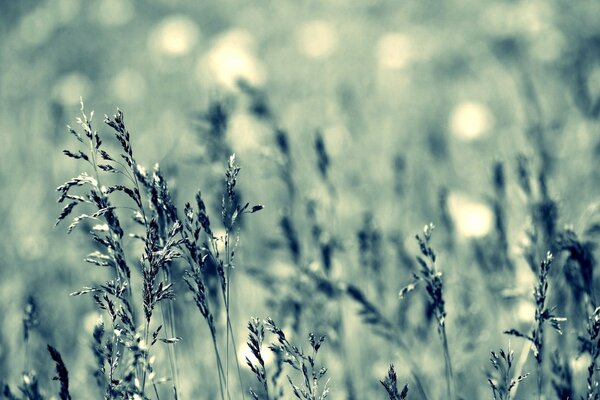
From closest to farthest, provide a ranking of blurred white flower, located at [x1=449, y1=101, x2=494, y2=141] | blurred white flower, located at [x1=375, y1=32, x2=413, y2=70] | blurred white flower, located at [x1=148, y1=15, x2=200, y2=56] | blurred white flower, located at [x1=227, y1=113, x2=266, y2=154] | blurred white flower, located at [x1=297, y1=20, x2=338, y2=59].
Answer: blurred white flower, located at [x1=227, y1=113, x2=266, y2=154]
blurred white flower, located at [x1=449, y1=101, x2=494, y2=141]
blurred white flower, located at [x1=375, y1=32, x2=413, y2=70]
blurred white flower, located at [x1=148, y1=15, x2=200, y2=56]
blurred white flower, located at [x1=297, y1=20, x2=338, y2=59]

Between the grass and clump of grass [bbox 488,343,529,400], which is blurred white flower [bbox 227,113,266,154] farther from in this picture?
clump of grass [bbox 488,343,529,400]

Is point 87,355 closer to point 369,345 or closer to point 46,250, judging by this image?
point 46,250

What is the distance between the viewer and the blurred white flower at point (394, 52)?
5.13 meters

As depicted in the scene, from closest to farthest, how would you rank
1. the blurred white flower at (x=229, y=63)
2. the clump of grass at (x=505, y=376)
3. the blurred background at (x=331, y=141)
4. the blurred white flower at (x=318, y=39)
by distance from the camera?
the clump of grass at (x=505, y=376) < the blurred background at (x=331, y=141) < the blurred white flower at (x=229, y=63) < the blurred white flower at (x=318, y=39)

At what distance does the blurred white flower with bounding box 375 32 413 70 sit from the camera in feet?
16.8

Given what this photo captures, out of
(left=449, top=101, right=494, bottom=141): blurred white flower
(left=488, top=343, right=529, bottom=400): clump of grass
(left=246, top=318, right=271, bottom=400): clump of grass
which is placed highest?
(left=449, top=101, right=494, bottom=141): blurred white flower

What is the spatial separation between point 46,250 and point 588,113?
2695 millimetres

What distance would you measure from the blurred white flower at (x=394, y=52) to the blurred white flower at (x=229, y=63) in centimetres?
100

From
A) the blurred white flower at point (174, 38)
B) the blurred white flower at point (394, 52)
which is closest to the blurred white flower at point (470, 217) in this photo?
the blurred white flower at point (394, 52)

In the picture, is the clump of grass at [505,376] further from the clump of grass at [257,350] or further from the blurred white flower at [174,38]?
the blurred white flower at [174,38]

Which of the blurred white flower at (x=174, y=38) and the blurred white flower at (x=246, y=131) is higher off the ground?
the blurred white flower at (x=174, y=38)

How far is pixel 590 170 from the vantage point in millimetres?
3021

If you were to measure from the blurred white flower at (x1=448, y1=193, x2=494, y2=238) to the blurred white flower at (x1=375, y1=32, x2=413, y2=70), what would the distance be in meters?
1.95

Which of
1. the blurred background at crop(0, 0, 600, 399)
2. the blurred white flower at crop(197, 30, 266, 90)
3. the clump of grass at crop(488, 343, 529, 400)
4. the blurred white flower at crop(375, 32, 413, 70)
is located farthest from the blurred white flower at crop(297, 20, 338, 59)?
the clump of grass at crop(488, 343, 529, 400)
